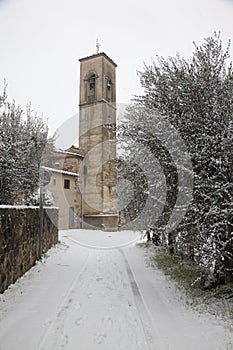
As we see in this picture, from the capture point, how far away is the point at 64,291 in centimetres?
627

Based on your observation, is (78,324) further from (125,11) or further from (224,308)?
(125,11)

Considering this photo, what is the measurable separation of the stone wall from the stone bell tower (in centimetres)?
1706

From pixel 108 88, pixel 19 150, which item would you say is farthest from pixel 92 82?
pixel 19 150

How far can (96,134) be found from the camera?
95.5 feet

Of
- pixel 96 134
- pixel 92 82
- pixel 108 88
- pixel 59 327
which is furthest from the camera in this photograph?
pixel 108 88

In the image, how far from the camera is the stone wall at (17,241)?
6.11 metres

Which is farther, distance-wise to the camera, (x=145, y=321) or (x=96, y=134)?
(x=96, y=134)

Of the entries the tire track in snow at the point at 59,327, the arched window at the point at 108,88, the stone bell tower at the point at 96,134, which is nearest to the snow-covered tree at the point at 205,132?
the tire track in snow at the point at 59,327

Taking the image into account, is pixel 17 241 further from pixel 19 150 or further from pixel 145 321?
pixel 19 150

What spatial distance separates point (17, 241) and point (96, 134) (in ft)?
73.9

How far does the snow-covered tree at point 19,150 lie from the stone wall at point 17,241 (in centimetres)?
152

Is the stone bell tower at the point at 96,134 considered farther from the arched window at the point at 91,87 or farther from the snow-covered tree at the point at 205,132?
the snow-covered tree at the point at 205,132

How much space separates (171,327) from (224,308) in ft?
4.20

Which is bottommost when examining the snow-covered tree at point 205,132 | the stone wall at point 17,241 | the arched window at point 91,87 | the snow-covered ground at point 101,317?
the snow-covered ground at point 101,317
